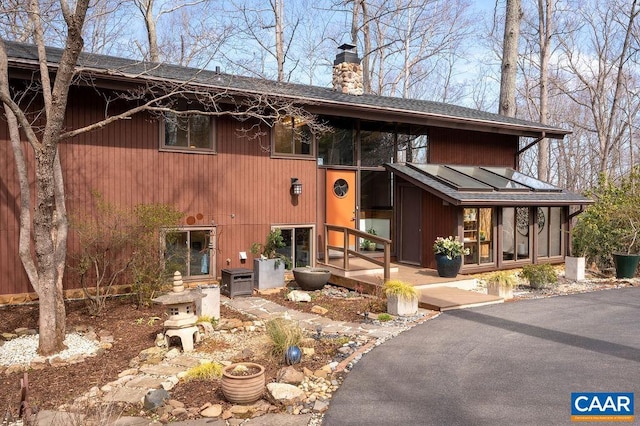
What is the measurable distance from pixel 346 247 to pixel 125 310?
14.8ft

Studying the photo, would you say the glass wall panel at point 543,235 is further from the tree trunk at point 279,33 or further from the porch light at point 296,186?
the tree trunk at point 279,33

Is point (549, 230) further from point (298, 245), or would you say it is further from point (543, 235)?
point (298, 245)

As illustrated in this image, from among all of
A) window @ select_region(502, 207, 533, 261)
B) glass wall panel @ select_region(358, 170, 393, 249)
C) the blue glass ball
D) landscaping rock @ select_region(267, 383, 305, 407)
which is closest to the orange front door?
glass wall panel @ select_region(358, 170, 393, 249)

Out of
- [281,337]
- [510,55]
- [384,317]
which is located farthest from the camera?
[510,55]

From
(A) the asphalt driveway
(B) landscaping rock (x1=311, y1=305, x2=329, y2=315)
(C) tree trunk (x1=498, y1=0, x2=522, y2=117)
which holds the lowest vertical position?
(A) the asphalt driveway

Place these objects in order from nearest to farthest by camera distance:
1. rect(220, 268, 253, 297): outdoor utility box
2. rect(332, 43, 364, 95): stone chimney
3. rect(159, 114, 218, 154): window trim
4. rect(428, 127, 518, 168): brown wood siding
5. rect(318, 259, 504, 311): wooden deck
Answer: rect(318, 259, 504, 311): wooden deck → rect(220, 268, 253, 297): outdoor utility box → rect(159, 114, 218, 154): window trim → rect(428, 127, 518, 168): brown wood siding → rect(332, 43, 364, 95): stone chimney

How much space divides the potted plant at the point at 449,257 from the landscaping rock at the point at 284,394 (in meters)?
6.48

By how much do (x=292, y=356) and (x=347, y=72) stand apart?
34.2 ft

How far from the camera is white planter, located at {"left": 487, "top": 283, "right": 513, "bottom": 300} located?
30.5 ft

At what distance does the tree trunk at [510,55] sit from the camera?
59.3 feet

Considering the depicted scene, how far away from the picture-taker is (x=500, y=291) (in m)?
9.32

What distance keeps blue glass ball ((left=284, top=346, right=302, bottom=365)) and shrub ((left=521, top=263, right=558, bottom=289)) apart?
6864 millimetres

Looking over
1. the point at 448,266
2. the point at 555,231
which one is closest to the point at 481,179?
the point at 555,231

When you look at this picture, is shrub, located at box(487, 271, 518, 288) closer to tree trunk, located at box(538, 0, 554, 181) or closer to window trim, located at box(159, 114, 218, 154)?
window trim, located at box(159, 114, 218, 154)
